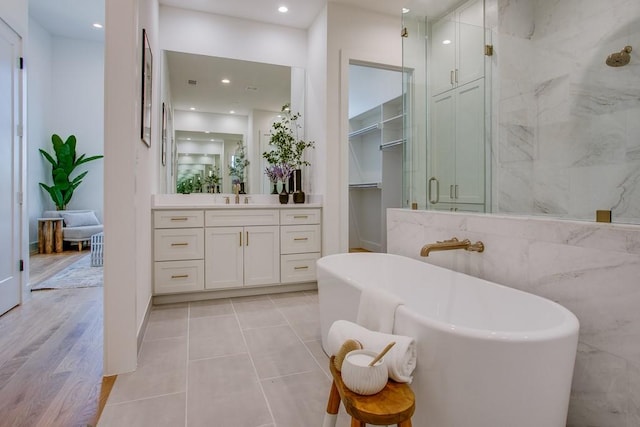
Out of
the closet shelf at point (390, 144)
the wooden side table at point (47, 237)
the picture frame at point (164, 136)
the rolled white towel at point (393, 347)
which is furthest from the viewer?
the wooden side table at point (47, 237)

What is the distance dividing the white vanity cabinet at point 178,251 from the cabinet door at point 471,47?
259cm

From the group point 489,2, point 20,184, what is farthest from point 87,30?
point 489,2

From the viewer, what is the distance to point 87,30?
5633mm

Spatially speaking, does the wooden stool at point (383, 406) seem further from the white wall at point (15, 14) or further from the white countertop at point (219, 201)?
the white wall at point (15, 14)

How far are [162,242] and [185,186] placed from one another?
81 cm

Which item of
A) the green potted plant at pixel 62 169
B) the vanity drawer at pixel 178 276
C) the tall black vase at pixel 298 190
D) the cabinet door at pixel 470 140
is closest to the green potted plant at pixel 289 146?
the tall black vase at pixel 298 190

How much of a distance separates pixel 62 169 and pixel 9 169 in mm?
3390

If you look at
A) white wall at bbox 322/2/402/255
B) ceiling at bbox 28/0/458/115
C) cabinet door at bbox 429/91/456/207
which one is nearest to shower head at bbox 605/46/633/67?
cabinet door at bbox 429/91/456/207

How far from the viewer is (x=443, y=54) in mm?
2914

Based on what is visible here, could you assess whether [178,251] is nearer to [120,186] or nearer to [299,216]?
[299,216]

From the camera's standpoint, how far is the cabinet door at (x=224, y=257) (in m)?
3.15

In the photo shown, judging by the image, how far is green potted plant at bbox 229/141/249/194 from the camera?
381 cm

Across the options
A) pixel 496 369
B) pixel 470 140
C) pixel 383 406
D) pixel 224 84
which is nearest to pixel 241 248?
pixel 224 84

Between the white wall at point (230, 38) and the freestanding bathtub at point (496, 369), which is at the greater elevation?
the white wall at point (230, 38)
